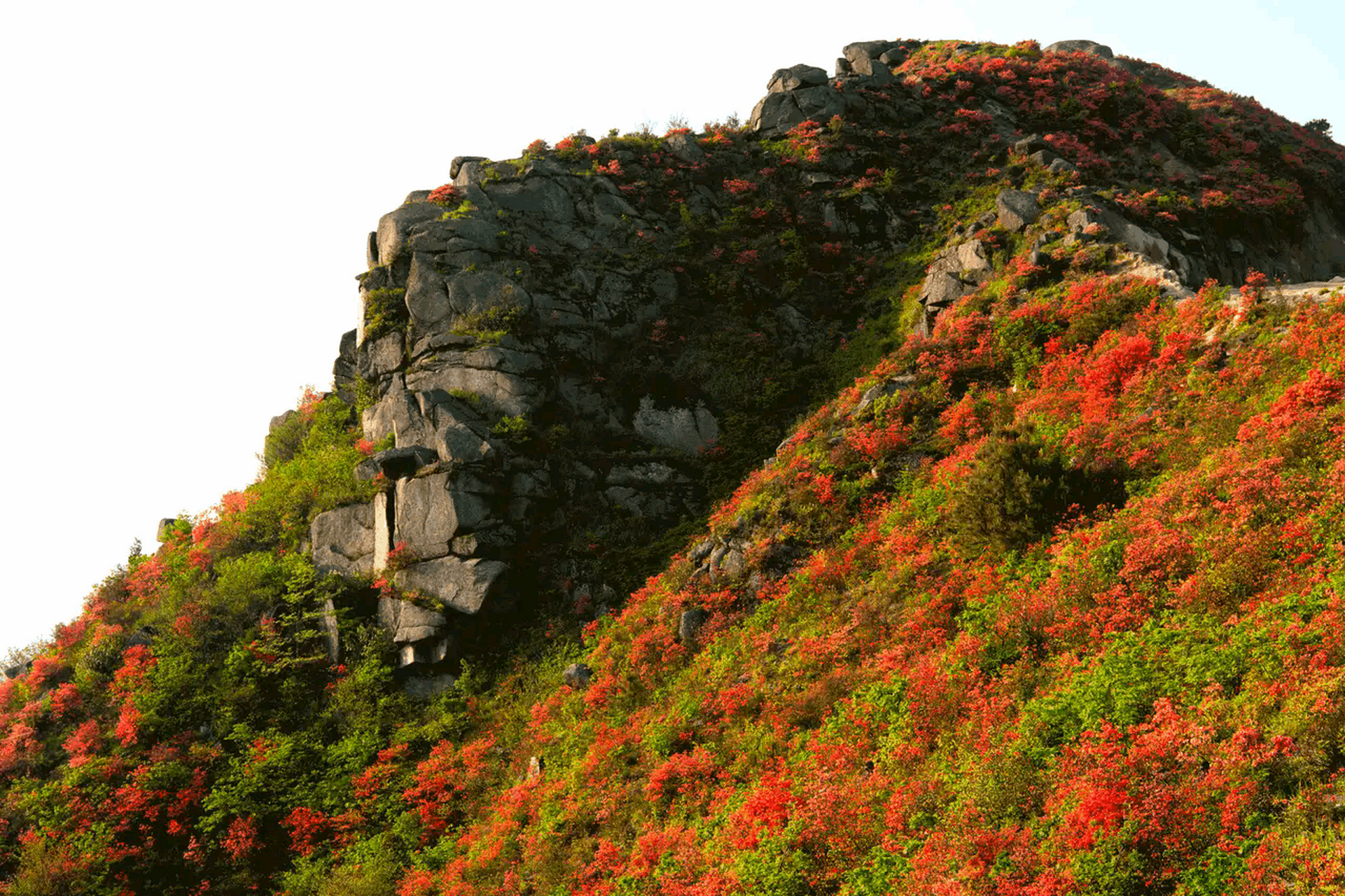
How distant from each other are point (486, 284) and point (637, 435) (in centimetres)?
905

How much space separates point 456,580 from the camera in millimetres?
25016

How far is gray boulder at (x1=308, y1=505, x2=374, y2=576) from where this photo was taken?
26750 mm

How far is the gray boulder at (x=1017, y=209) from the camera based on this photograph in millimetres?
29031

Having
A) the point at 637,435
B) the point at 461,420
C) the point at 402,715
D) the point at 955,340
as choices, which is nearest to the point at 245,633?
the point at 402,715

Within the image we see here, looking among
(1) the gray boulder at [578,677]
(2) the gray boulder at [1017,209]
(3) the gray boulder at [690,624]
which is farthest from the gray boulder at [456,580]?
(2) the gray boulder at [1017,209]

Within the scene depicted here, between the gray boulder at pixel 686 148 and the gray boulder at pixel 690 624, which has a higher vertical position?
the gray boulder at pixel 686 148

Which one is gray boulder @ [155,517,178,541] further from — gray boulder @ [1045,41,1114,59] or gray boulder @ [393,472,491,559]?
gray boulder @ [1045,41,1114,59]

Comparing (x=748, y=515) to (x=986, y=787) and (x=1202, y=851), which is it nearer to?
(x=986, y=787)

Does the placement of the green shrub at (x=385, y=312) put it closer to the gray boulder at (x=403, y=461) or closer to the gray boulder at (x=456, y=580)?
the gray boulder at (x=403, y=461)

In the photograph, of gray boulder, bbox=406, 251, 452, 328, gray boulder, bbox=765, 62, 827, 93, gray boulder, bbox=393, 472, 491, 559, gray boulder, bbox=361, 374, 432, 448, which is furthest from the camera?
gray boulder, bbox=765, 62, 827, 93

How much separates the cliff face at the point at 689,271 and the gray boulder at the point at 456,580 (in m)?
0.08

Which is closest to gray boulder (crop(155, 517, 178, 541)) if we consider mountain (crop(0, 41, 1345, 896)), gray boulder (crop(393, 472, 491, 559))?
mountain (crop(0, 41, 1345, 896))

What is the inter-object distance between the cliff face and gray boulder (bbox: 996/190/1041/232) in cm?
10

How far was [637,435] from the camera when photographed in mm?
30844
